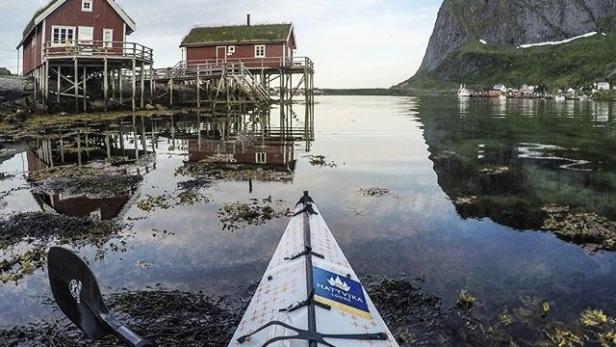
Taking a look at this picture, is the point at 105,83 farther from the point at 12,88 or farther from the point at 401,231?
the point at 401,231

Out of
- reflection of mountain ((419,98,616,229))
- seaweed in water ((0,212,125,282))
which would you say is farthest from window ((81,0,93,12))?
seaweed in water ((0,212,125,282))

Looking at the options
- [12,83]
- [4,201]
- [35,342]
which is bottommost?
[35,342]

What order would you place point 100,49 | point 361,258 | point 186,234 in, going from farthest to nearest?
point 100,49 < point 186,234 < point 361,258

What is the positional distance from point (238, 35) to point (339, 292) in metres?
52.5

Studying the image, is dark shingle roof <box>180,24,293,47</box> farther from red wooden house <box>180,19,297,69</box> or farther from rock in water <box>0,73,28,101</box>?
rock in water <box>0,73,28,101</box>

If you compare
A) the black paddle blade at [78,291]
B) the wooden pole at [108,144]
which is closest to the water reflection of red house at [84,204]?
the black paddle blade at [78,291]

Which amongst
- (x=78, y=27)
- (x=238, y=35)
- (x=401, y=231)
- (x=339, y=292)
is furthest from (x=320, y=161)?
(x=238, y=35)

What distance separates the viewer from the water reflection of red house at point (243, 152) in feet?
63.3

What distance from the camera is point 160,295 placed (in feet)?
23.6

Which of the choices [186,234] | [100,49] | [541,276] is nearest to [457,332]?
[541,276]

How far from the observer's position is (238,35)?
5456 cm

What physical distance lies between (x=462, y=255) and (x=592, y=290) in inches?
85.2

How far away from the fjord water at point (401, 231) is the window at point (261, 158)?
1353 mm

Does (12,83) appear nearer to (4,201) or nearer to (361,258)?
(4,201)
